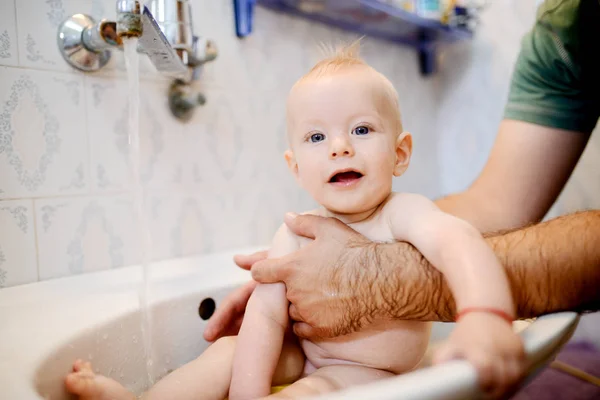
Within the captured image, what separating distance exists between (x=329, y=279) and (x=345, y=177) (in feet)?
0.48

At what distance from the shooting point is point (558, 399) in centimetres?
113

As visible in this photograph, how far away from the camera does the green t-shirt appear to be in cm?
101

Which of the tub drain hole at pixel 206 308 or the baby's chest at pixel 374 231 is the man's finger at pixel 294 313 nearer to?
the baby's chest at pixel 374 231

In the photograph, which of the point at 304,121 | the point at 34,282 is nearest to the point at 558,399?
the point at 304,121

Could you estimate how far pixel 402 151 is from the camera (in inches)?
26.6

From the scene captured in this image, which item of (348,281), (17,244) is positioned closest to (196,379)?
(348,281)

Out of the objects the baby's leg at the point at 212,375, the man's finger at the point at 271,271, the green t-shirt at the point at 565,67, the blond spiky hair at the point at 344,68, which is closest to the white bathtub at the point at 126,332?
the baby's leg at the point at 212,375

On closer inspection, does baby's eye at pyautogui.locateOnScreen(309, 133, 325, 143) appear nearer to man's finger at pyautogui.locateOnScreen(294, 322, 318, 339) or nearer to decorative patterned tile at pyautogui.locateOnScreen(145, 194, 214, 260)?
man's finger at pyautogui.locateOnScreen(294, 322, 318, 339)

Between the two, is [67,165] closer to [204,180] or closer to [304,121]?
[204,180]

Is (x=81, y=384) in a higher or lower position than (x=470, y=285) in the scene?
lower

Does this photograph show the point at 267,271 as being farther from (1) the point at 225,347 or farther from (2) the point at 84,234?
(2) the point at 84,234

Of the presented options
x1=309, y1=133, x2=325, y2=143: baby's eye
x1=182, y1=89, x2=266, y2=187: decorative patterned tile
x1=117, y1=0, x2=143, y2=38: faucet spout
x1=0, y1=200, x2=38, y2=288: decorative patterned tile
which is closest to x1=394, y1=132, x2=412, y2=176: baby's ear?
x1=309, y1=133, x2=325, y2=143: baby's eye

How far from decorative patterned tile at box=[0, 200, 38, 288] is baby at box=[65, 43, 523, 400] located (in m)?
0.33

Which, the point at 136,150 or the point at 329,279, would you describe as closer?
the point at 329,279
